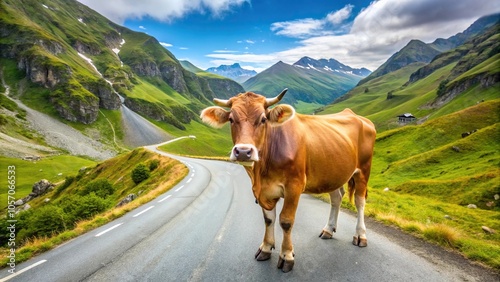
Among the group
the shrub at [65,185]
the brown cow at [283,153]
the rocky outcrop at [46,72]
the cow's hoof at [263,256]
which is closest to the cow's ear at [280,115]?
the brown cow at [283,153]

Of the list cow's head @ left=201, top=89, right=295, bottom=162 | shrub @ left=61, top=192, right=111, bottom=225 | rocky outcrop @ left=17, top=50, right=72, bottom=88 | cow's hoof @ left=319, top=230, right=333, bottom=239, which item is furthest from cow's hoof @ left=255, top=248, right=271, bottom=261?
rocky outcrop @ left=17, top=50, right=72, bottom=88

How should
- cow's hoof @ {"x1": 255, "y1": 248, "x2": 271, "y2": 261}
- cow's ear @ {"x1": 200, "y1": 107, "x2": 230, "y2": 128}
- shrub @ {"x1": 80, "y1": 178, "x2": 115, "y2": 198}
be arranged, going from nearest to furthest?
1. cow's ear @ {"x1": 200, "y1": 107, "x2": 230, "y2": 128}
2. cow's hoof @ {"x1": 255, "y1": 248, "x2": 271, "y2": 261}
3. shrub @ {"x1": 80, "y1": 178, "x2": 115, "y2": 198}

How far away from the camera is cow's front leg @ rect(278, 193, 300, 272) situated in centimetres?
603

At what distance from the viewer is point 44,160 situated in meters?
90.2

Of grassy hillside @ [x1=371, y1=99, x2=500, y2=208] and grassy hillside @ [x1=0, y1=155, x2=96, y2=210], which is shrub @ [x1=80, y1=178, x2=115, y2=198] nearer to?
grassy hillside @ [x1=0, y1=155, x2=96, y2=210]

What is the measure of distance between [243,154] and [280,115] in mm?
1499

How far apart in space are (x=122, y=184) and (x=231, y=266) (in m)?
46.8

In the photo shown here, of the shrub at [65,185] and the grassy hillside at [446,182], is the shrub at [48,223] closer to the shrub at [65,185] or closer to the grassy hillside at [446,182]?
the grassy hillside at [446,182]

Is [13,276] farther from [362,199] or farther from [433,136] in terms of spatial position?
[433,136]

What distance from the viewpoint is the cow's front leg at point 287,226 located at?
6.03 meters

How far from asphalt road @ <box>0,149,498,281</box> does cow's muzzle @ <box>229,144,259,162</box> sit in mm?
3091

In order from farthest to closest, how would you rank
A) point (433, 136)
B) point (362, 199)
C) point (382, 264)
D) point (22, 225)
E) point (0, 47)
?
point (0, 47) → point (433, 136) → point (22, 225) → point (362, 199) → point (382, 264)

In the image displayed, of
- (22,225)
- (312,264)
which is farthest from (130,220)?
(22,225)

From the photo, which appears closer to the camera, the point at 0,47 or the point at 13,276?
the point at 13,276
